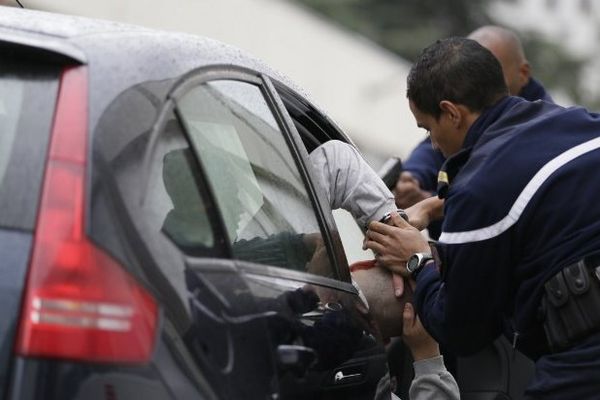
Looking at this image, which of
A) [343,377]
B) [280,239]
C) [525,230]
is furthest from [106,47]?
[525,230]

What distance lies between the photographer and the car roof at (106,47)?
8.95 feet

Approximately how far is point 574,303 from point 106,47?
1.41 metres

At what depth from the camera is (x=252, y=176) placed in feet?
10.9

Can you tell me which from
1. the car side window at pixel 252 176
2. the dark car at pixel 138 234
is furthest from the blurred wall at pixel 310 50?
the dark car at pixel 138 234

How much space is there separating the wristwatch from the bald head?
103 inches

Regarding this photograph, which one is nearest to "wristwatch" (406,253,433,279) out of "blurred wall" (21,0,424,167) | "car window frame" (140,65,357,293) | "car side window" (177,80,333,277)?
"car window frame" (140,65,357,293)

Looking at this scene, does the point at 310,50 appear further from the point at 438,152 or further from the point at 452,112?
the point at 452,112

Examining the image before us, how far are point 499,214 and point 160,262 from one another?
1252mm

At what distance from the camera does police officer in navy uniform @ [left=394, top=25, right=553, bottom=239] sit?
20.2 ft

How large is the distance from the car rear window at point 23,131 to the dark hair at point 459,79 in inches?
64.1

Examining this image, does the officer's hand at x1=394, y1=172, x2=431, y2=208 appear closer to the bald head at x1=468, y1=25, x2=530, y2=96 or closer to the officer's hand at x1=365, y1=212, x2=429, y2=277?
the bald head at x1=468, y1=25, x2=530, y2=96

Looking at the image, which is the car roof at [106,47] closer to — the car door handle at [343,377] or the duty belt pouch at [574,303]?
the car door handle at [343,377]

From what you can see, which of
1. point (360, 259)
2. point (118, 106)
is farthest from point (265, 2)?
point (118, 106)

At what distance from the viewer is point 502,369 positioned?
4336mm
